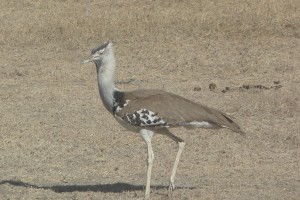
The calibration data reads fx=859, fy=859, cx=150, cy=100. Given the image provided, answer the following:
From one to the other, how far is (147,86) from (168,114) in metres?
6.62

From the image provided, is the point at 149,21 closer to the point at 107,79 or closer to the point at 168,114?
the point at 107,79

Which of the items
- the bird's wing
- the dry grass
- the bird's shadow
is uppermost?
the bird's wing

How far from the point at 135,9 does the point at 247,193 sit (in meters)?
12.8

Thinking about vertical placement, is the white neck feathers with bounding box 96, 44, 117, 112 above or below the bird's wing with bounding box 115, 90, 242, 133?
above

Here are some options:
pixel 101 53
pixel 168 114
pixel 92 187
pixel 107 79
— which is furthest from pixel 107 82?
pixel 92 187

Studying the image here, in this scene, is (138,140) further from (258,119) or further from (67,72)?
(67,72)

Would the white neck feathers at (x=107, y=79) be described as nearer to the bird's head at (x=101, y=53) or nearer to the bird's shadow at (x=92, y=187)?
the bird's head at (x=101, y=53)

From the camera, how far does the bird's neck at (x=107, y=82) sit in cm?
815

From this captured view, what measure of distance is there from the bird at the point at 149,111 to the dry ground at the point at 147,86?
25.1 inches

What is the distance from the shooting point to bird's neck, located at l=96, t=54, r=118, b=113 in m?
8.15

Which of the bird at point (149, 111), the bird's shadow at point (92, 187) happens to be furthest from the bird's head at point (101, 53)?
the bird's shadow at point (92, 187)

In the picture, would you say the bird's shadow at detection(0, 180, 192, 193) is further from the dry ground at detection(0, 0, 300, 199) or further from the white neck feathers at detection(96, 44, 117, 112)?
the white neck feathers at detection(96, 44, 117, 112)

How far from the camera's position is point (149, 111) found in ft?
26.3

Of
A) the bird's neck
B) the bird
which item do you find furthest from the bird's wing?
the bird's neck
